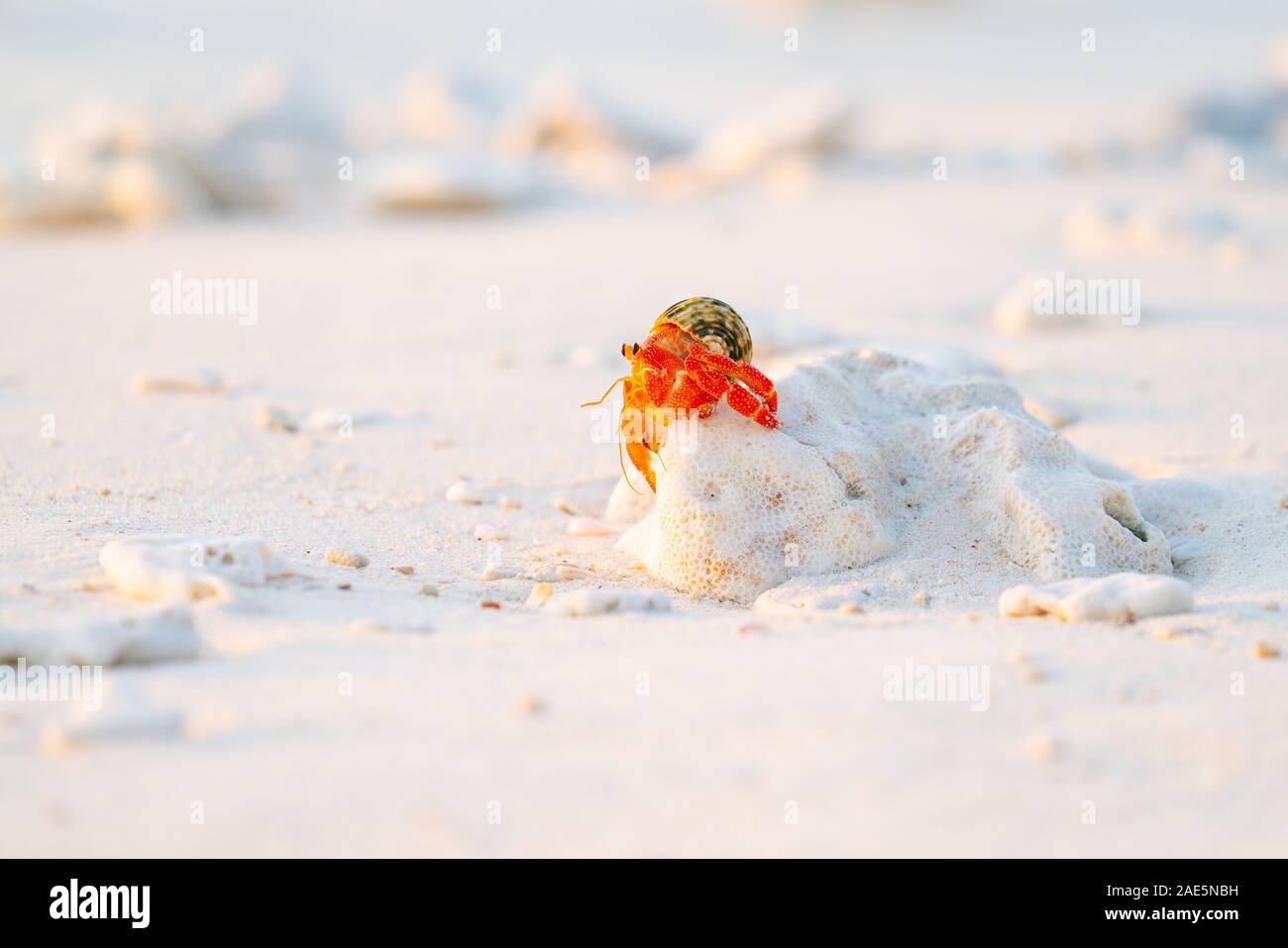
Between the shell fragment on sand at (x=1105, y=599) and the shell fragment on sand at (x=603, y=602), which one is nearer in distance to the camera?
the shell fragment on sand at (x=1105, y=599)

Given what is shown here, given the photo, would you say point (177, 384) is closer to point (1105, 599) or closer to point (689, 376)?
point (689, 376)

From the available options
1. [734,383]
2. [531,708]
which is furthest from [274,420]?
[531,708]

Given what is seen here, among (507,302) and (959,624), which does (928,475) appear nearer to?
(959,624)

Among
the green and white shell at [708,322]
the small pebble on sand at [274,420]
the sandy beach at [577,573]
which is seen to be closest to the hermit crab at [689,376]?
the green and white shell at [708,322]

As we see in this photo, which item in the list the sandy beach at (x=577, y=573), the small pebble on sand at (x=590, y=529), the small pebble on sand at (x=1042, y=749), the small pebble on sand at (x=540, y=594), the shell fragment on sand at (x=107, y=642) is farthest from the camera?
the small pebble on sand at (x=590, y=529)

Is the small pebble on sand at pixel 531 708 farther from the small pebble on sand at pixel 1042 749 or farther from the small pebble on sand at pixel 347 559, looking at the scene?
the small pebble on sand at pixel 347 559

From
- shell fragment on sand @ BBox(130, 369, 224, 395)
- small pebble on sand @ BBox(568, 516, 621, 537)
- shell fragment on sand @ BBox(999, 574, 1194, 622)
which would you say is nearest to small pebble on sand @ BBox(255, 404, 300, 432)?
shell fragment on sand @ BBox(130, 369, 224, 395)
